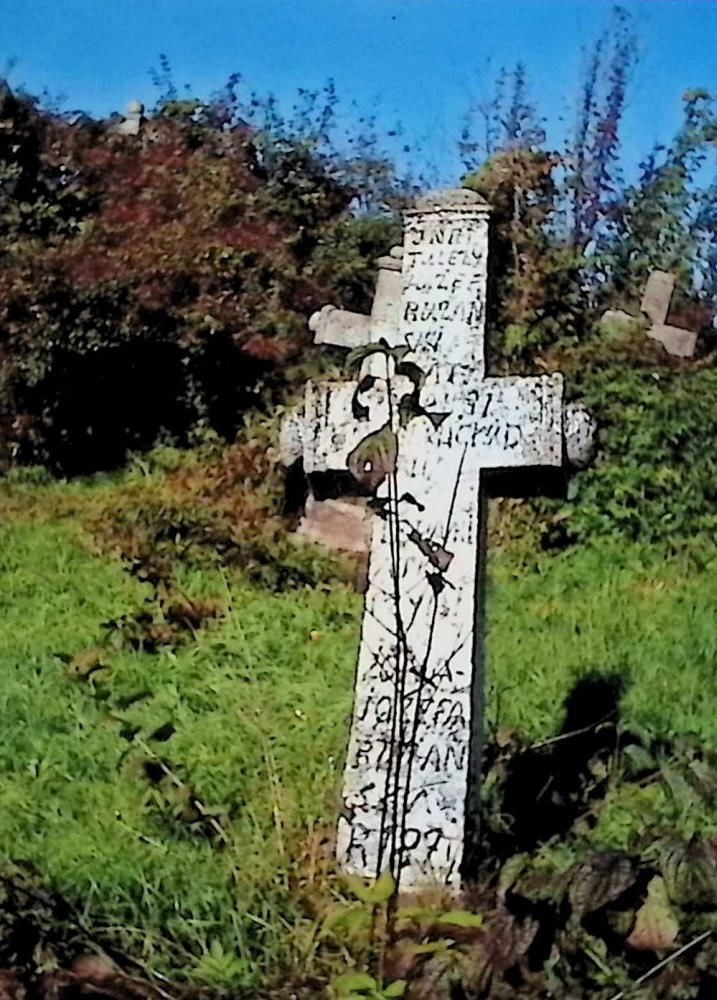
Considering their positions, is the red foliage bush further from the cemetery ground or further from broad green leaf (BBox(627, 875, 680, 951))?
broad green leaf (BBox(627, 875, 680, 951))

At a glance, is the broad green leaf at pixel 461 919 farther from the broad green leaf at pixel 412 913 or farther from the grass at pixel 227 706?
the grass at pixel 227 706

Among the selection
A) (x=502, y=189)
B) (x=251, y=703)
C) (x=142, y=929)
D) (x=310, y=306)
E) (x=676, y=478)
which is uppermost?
(x=502, y=189)

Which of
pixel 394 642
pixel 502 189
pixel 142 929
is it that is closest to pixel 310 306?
pixel 502 189

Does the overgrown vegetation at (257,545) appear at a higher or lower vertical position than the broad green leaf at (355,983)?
higher

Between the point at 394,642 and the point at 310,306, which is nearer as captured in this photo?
the point at 394,642

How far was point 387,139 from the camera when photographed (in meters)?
2.01

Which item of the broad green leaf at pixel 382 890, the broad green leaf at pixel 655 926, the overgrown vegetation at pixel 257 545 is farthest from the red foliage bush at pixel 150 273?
the broad green leaf at pixel 655 926

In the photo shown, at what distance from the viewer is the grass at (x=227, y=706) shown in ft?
6.38

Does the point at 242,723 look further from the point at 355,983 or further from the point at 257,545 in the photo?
the point at 355,983

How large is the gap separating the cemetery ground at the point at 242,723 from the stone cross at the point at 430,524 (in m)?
0.08

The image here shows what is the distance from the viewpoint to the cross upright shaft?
1.88 meters

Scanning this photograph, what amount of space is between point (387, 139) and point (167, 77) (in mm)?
251

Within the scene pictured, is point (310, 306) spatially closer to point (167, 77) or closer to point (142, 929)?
point (167, 77)

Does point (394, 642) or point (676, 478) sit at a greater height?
point (676, 478)
